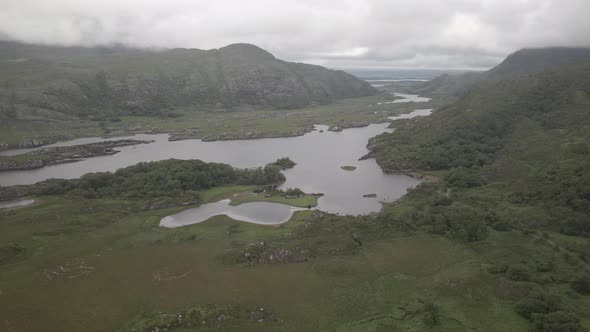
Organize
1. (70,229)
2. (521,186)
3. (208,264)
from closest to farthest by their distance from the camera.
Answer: (208,264) → (70,229) → (521,186)

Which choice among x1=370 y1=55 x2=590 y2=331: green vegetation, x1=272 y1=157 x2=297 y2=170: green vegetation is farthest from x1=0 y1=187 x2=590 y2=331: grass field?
x1=272 y1=157 x2=297 y2=170: green vegetation

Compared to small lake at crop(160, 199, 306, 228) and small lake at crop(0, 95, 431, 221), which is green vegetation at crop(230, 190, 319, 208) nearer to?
small lake at crop(160, 199, 306, 228)

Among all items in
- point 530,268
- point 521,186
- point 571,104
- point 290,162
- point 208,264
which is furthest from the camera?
point 571,104

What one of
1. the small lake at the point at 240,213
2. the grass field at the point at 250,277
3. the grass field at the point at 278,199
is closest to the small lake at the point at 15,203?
the grass field at the point at 250,277

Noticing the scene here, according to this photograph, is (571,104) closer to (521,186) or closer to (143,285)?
(521,186)

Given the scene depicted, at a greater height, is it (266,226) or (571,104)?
(571,104)

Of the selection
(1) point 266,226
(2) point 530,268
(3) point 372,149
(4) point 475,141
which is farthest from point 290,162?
(2) point 530,268

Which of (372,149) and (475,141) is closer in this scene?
(475,141)

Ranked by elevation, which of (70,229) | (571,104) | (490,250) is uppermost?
(571,104)
